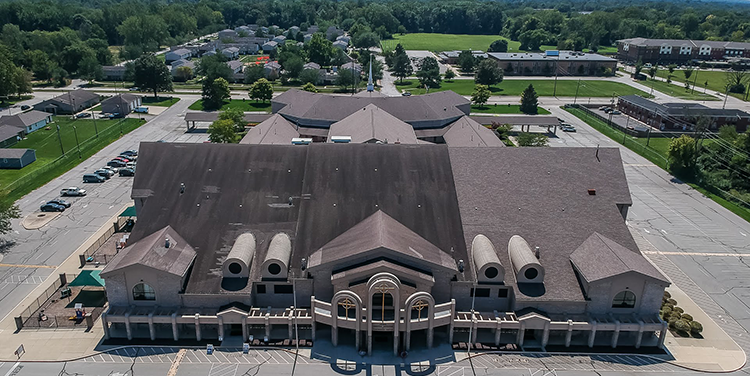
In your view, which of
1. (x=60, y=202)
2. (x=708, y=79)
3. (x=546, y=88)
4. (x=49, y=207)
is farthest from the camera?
(x=708, y=79)

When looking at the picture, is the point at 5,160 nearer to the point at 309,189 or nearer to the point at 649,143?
the point at 309,189

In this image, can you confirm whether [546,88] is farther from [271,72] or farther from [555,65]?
[271,72]

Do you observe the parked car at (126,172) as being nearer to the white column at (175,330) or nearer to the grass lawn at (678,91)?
the white column at (175,330)

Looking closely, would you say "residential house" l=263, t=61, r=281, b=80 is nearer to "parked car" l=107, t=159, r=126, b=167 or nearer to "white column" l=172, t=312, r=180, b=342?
"parked car" l=107, t=159, r=126, b=167

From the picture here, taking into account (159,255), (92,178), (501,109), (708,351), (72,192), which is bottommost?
(708,351)

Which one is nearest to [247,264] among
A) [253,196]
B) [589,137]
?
[253,196]

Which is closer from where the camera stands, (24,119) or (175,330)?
(175,330)

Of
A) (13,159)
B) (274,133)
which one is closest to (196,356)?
(274,133)

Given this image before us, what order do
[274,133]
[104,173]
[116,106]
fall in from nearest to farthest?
1. [104,173]
2. [274,133]
3. [116,106]
